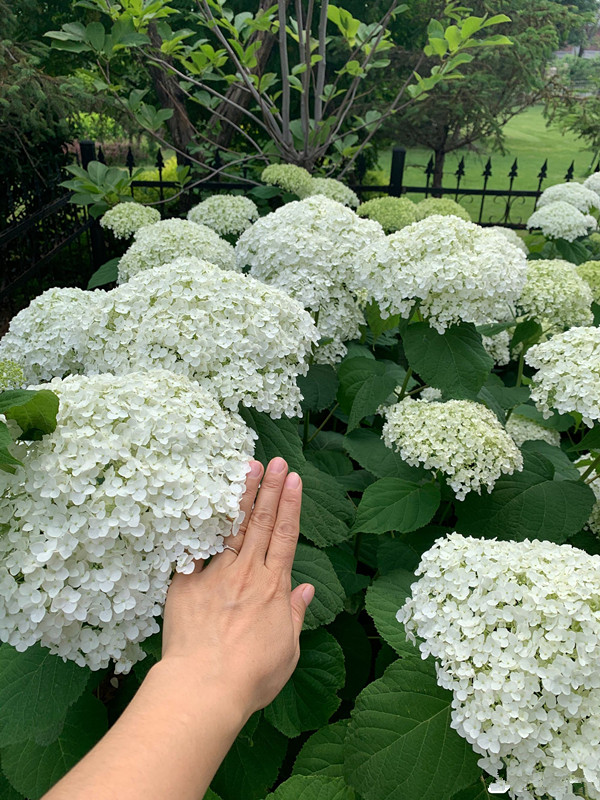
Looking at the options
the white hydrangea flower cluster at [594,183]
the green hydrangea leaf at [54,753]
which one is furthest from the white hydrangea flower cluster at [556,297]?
the white hydrangea flower cluster at [594,183]

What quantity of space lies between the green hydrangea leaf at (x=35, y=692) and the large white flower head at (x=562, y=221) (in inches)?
174

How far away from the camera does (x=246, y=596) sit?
122 centimetres

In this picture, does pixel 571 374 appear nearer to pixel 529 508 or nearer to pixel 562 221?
pixel 529 508

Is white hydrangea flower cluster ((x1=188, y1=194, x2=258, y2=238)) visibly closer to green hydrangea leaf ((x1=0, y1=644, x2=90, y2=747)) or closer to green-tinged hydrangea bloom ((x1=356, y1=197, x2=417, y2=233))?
green-tinged hydrangea bloom ((x1=356, y1=197, x2=417, y2=233))

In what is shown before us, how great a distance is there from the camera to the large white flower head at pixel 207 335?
5.54 ft

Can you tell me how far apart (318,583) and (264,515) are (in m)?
0.50

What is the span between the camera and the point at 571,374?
2.07 metres

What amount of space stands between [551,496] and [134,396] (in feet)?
4.86

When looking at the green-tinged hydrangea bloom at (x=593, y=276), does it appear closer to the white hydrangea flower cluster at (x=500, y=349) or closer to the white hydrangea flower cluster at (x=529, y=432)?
the white hydrangea flower cluster at (x=500, y=349)

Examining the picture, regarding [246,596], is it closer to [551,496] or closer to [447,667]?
[447,667]

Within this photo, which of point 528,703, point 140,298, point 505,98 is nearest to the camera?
point 528,703

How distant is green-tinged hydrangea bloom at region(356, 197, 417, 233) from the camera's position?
4398 millimetres

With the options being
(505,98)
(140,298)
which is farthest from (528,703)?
(505,98)

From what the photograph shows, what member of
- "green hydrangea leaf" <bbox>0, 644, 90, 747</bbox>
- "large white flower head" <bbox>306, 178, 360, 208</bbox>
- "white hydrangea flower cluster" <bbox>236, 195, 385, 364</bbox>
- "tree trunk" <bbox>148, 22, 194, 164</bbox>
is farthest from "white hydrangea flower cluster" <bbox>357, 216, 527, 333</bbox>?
"tree trunk" <bbox>148, 22, 194, 164</bbox>
